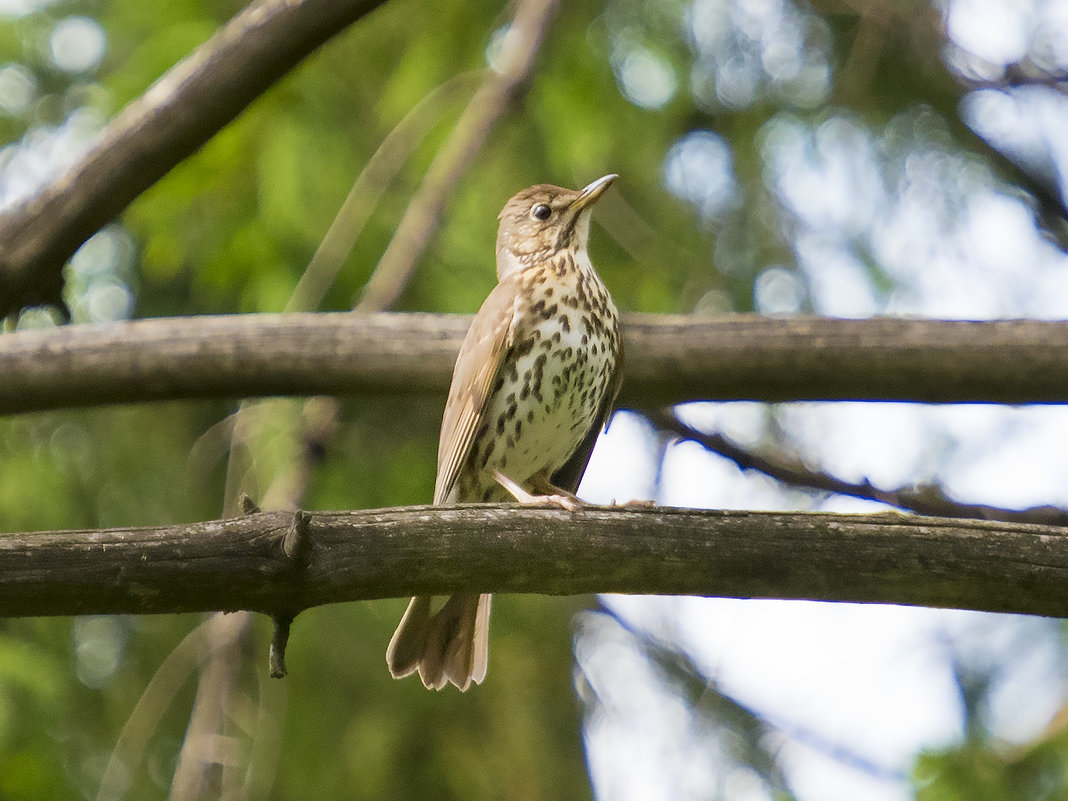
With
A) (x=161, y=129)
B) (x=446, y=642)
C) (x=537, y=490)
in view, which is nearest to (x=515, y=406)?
(x=537, y=490)

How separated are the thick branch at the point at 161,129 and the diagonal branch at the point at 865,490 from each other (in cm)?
151

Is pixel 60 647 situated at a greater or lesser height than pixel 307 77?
lesser

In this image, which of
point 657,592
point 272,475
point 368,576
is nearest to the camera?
point 368,576

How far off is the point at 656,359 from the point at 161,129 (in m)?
1.43

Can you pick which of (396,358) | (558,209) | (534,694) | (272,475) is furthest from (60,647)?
(558,209)

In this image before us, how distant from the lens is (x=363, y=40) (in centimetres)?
453

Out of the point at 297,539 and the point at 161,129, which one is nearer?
the point at 297,539

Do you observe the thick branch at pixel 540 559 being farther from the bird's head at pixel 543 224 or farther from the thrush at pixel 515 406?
the bird's head at pixel 543 224

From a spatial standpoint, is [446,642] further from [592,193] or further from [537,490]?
[592,193]

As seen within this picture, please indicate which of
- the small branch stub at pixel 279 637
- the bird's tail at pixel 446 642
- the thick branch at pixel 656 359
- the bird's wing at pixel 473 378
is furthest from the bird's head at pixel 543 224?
the small branch stub at pixel 279 637

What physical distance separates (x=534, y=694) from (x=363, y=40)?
8.90 ft

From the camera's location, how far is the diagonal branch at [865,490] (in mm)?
3084

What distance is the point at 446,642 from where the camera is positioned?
321 centimetres

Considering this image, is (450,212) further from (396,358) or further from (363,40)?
(396,358)
